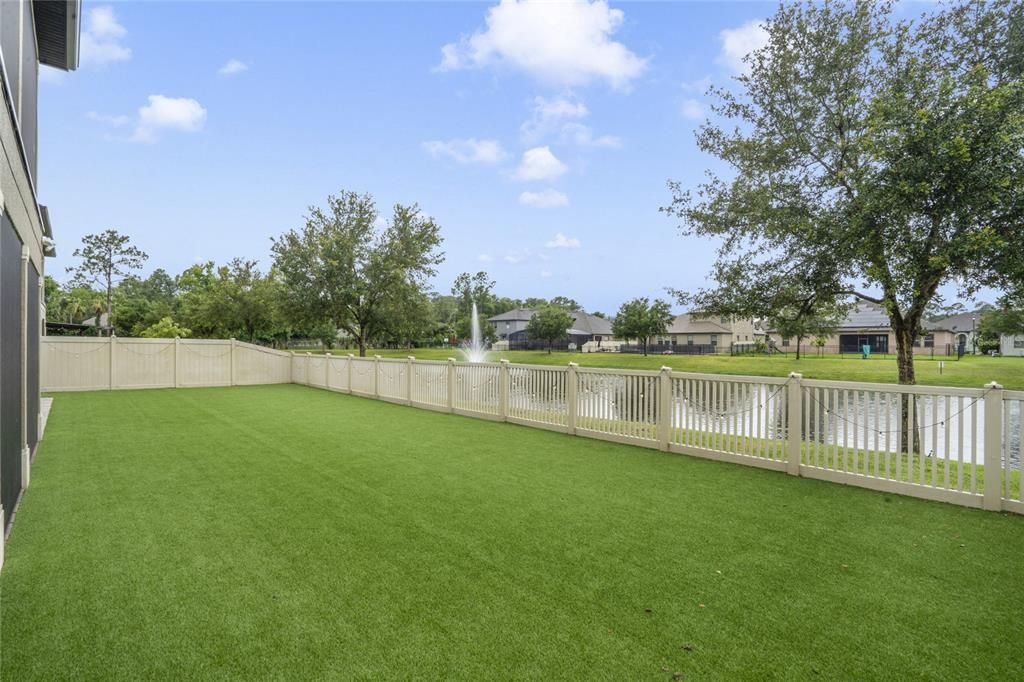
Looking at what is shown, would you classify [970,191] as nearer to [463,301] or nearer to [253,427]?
[253,427]

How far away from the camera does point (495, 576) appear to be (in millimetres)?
2631

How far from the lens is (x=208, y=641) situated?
6.66 feet

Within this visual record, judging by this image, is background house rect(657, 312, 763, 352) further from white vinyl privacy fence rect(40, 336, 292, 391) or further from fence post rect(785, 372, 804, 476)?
fence post rect(785, 372, 804, 476)

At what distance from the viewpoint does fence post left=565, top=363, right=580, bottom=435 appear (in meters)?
6.98

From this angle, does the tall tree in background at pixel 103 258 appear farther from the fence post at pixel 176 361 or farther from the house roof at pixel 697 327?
the house roof at pixel 697 327

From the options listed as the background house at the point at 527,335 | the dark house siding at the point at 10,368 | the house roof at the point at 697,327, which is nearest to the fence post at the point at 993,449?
the dark house siding at the point at 10,368

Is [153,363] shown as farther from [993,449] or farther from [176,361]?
[993,449]

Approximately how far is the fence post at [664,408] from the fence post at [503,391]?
2.82m

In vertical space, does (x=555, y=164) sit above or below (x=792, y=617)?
above

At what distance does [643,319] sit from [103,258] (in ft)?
140

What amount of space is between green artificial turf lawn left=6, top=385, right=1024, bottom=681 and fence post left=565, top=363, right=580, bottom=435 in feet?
6.19

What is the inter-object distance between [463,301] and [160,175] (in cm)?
4428

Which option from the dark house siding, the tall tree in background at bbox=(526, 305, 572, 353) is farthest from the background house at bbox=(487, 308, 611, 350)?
the dark house siding

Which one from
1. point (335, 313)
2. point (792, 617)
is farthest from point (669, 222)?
point (335, 313)
